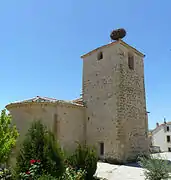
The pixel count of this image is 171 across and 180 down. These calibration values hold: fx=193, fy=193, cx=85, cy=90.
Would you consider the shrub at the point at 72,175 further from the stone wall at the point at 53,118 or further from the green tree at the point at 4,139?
the stone wall at the point at 53,118

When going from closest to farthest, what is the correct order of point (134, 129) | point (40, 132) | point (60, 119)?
1. point (40, 132)
2. point (60, 119)
3. point (134, 129)

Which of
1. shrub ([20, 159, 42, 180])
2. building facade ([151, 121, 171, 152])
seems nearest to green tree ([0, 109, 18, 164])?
shrub ([20, 159, 42, 180])

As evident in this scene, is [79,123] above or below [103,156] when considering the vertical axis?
above

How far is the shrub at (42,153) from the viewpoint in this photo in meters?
7.00

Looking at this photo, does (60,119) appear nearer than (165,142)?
Yes

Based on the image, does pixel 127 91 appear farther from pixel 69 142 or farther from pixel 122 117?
pixel 69 142

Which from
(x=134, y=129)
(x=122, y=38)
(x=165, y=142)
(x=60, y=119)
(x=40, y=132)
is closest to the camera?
(x=40, y=132)

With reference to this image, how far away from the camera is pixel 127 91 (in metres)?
15.7

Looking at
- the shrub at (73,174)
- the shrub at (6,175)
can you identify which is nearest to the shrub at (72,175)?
the shrub at (73,174)

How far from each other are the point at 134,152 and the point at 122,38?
992 cm

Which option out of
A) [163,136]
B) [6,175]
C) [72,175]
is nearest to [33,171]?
[72,175]

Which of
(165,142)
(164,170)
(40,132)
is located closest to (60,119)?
(40,132)

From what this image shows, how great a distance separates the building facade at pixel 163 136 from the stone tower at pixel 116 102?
24788 mm

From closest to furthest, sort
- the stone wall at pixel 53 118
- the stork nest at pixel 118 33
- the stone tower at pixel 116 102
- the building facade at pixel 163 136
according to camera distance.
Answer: the stone wall at pixel 53 118, the stone tower at pixel 116 102, the stork nest at pixel 118 33, the building facade at pixel 163 136
